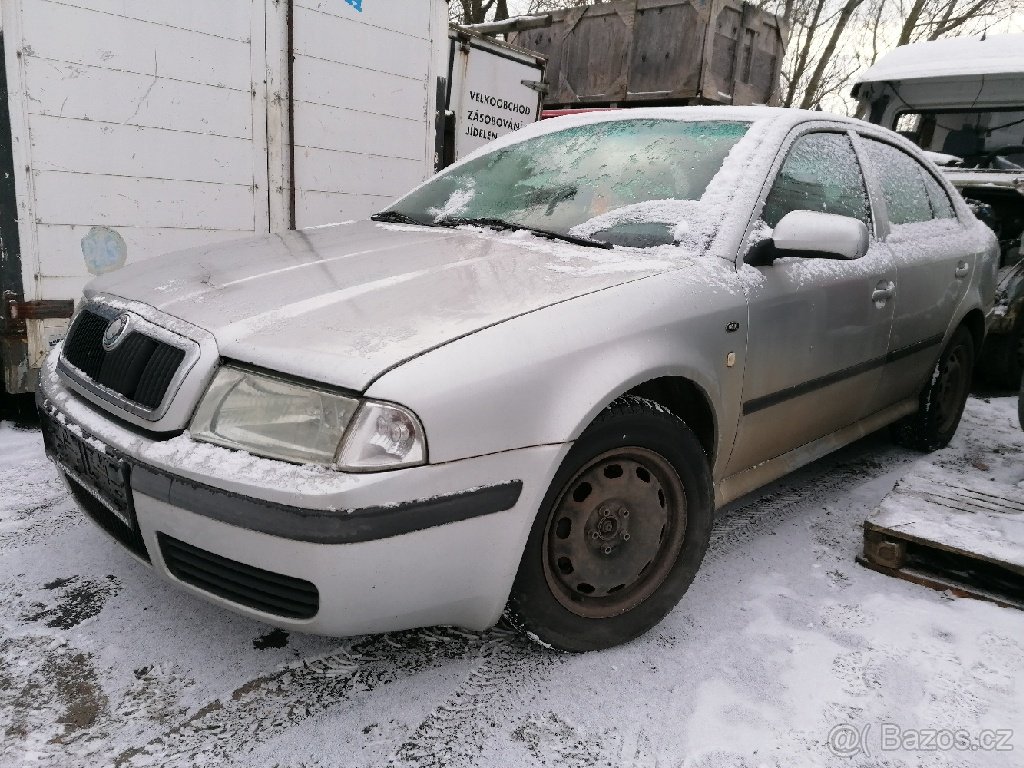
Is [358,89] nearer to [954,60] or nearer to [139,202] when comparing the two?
[139,202]

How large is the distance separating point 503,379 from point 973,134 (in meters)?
5.50

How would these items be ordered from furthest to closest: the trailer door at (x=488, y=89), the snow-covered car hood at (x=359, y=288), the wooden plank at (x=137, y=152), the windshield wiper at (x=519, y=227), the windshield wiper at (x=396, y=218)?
the trailer door at (x=488, y=89)
the wooden plank at (x=137, y=152)
the windshield wiper at (x=396, y=218)
the windshield wiper at (x=519, y=227)
the snow-covered car hood at (x=359, y=288)

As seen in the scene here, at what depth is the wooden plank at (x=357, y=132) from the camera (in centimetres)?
440

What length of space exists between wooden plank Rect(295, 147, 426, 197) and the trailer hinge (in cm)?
151

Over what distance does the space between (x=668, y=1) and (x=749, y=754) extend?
31.1 ft

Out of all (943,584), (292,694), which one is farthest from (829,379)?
(292,694)

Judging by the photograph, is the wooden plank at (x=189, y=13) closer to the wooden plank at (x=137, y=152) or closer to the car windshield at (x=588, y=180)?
the wooden plank at (x=137, y=152)

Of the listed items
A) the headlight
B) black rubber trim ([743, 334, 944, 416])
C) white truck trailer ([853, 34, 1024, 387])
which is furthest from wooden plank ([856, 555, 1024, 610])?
white truck trailer ([853, 34, 1024, 387])

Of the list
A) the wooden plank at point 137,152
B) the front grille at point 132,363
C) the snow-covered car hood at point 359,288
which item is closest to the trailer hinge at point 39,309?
the wooden plank at point 137,152

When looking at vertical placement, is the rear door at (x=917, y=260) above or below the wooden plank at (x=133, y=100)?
below

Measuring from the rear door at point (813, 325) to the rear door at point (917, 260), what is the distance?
0.15 metres

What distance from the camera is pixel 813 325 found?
2402 mm

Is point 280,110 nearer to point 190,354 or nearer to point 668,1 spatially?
point 190,354

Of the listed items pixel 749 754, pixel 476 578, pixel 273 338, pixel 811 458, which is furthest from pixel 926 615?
pixel 273 338
